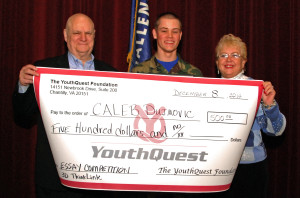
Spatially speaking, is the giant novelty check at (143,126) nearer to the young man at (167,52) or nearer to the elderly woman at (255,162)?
the elderly woman at (255,162)

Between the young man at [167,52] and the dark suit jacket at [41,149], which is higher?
the young man at [167,52]

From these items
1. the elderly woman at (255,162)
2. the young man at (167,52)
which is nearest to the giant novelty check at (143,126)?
the elderly woman at (255,162)

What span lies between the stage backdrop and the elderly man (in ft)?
3.83

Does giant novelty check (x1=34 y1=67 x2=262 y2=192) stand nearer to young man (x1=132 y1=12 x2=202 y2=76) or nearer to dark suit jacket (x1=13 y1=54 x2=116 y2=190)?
dark suit jacket (x1=13 y1=54 x2=116 y2=190)

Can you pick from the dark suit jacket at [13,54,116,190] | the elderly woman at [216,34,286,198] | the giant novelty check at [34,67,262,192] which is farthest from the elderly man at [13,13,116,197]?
the elderly woman at [216,34,286,198]

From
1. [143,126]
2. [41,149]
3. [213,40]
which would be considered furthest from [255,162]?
[213,40]

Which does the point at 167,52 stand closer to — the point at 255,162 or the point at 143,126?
the point at 143,126

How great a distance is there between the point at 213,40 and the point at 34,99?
2370 mm

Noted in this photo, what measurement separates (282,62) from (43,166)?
9.93 ft

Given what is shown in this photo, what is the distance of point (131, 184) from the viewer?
1.87 m

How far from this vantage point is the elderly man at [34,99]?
6.90ft

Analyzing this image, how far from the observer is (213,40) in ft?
12.4

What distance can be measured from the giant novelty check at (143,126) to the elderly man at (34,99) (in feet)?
1.12

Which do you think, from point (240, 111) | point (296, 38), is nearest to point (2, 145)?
point (240, 111)
